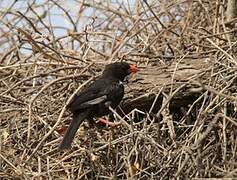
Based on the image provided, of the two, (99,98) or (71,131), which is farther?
(99,98)

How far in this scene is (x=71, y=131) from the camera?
163 inches

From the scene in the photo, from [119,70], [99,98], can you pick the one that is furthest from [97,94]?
[119,70]

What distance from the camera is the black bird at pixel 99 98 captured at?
438 cm

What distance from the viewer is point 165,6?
596 centimetres

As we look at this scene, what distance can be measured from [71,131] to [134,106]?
0.73 meters

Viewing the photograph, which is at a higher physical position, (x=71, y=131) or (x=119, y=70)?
(x=119, y=70)

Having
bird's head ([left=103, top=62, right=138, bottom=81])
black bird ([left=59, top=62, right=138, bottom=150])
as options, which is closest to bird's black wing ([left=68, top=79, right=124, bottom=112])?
black bird ([left=59, top=62, right=138, bottom=150])

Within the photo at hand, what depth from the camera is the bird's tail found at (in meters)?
4.02

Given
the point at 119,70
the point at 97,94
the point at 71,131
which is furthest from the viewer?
the point at 119,70

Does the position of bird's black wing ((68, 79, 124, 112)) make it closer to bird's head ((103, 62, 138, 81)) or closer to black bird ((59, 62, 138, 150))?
black bird ((59, 62, 138, 150))

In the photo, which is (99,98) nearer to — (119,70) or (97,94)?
(97,94)

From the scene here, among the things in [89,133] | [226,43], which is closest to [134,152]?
[89,133]

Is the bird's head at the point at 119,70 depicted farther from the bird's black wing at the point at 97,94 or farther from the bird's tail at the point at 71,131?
the bird's tail at the point at 71,131

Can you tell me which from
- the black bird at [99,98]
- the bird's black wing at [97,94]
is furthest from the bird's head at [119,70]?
the bird's black wing at [97,94]
